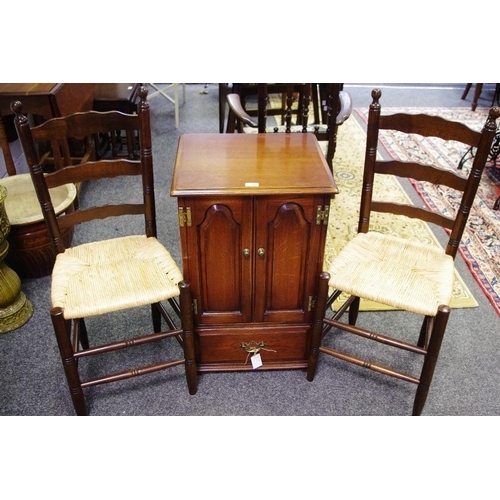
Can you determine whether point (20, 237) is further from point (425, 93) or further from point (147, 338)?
point (425, 93)

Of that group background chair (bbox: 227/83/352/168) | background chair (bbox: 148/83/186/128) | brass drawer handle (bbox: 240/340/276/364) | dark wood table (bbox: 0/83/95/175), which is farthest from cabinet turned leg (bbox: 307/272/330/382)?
background chair (bbox: 148/83/186/128)

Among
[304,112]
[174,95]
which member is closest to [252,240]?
[304,112]

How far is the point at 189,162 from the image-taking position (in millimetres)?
1631

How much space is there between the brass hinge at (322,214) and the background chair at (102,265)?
1.54 ft

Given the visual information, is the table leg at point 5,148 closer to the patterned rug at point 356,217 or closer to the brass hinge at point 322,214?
the patterned rug at point 356,217

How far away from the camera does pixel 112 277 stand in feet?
5.50

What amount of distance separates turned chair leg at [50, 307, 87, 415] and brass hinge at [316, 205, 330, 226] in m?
0.84

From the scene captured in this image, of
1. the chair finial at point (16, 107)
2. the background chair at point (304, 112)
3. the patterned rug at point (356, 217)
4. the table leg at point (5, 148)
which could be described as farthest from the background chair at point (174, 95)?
the chair finial at point (16, 107)

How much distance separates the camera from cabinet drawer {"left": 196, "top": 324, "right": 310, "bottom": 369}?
71.7 inches

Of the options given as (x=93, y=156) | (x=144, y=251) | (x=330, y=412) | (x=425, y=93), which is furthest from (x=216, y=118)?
(x=330, y=412)

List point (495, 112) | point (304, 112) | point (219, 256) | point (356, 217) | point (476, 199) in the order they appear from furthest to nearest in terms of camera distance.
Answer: point (476, 199), point (356, 217), point (304, 112), point (219, 256), point (495, 112)

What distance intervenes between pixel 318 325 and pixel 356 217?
130 cm

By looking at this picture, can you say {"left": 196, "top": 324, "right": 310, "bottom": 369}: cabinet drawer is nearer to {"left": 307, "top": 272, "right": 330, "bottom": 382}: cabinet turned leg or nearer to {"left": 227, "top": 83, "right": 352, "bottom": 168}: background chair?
{"left": 307, "top": 272, "right": 330, "bottom": 382}: cabinet turned leg

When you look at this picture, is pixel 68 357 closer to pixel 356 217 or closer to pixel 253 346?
pixel 253 346
